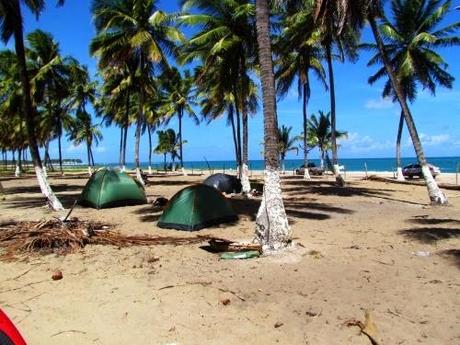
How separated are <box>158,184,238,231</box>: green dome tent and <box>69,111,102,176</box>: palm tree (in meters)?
39.9

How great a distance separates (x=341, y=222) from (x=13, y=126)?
52.5 m

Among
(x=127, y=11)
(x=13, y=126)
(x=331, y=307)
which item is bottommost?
(x=331, y=307)

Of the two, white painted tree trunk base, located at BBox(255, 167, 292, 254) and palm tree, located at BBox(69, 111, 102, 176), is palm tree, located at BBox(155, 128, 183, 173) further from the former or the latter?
white painted tree trunk base, located at BBox(255, 167, 292, 254)

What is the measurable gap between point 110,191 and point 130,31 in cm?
1245

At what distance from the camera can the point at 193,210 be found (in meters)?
13.0

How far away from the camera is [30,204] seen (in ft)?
64.4

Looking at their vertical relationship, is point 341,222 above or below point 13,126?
below

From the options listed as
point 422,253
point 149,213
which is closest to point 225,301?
point 422,253

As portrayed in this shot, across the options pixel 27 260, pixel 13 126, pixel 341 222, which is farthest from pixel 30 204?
pixel 13 126

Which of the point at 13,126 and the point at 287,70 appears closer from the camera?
the point at 287,70

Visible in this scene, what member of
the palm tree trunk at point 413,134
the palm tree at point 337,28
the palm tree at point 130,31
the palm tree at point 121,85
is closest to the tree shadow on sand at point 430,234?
the palm tree trunk at point 413,134

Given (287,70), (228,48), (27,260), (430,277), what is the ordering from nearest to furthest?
1. (430,277)
2. (27,260)
3. (228,48)
4. (287,70)

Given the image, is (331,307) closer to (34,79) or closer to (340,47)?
(340,47)

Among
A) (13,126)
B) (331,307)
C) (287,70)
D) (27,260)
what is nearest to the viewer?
(331,307)
